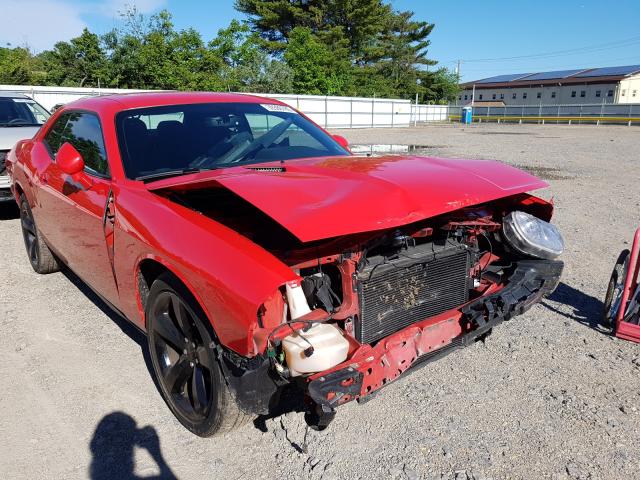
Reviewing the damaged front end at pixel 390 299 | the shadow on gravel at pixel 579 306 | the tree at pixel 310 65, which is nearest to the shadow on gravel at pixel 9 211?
the damaged front end at pixel 390 299

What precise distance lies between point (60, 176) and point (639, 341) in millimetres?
4291

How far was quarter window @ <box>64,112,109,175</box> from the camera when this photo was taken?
320 cm

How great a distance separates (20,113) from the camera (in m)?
8.30

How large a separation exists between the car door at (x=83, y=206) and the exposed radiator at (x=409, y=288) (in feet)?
5.05

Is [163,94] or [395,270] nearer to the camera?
[395,270]

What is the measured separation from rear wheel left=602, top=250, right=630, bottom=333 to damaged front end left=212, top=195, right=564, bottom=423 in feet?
2.78

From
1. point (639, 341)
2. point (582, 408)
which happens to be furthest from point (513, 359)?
point (639, 341)

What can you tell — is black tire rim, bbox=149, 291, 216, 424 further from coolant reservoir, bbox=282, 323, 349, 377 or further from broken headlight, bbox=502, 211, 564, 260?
broken headlight, bbox=502, 211, 564, 260

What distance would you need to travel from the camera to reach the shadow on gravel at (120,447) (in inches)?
91.8

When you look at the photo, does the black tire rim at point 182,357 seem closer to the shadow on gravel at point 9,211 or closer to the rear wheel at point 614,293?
the rear wheel at point 614,293

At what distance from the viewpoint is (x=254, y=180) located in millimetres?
2467

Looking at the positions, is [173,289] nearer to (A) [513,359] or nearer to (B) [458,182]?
(B) [458,182]

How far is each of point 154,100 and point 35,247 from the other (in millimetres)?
2386

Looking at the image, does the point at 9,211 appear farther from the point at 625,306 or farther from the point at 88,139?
the point at 625,306
